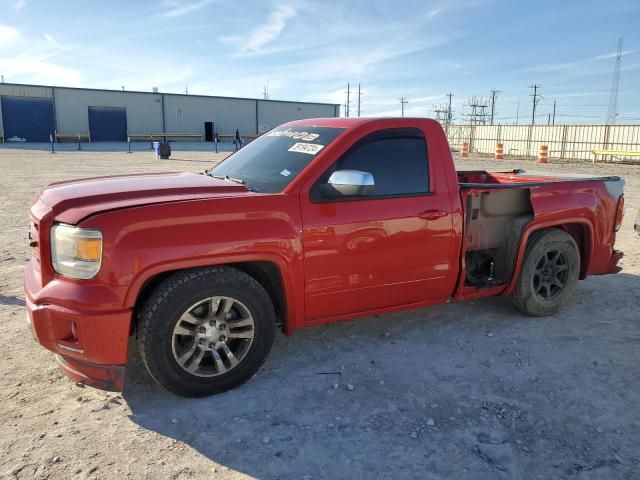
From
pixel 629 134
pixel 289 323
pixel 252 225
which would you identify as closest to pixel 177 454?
pixel 289 323

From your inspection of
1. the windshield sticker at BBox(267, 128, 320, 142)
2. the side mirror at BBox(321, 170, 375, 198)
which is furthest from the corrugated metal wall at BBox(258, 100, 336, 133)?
the side mirror at BBox(321, 170, 375, 198)

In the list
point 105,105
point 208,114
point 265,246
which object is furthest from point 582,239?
point 208,114

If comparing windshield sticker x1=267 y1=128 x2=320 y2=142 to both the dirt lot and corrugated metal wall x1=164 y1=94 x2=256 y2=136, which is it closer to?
the dirt lot

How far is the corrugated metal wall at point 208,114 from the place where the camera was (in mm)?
54531

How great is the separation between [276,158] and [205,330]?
5.02 ft

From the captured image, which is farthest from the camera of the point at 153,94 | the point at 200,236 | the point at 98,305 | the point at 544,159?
the point at 153,94

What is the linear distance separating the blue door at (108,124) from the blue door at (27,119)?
3.60 m

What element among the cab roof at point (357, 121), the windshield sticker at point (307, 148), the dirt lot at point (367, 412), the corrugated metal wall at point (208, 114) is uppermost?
the corrugated metal wall at point (208, 114)

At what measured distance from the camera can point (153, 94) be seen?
53312 mm

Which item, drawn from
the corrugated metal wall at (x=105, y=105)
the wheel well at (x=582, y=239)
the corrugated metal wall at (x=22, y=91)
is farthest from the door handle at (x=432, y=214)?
the corrugated metal wall at (x=22, y=91)

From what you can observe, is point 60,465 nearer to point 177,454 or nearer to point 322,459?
point 177,454

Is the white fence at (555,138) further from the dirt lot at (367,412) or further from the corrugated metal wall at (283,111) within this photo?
the dirt lot at (367,412)

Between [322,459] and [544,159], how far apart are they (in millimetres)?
31103

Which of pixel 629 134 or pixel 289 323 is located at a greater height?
pixel 629 134
